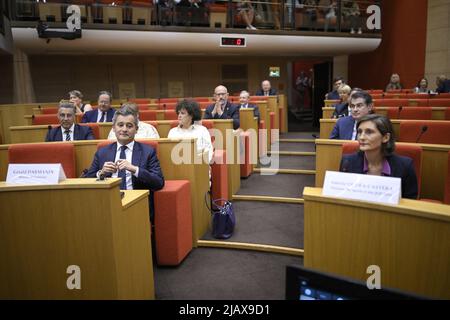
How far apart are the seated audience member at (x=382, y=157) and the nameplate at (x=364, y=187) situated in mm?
625

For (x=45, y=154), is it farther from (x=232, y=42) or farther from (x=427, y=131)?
Answer: (x=232, y=42)

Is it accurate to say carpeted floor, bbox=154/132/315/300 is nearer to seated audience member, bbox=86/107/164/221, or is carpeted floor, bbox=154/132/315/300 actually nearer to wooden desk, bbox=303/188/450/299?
seated audience member, bbox=86/107/164/221

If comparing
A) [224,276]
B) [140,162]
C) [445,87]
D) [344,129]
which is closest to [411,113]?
[344,129]

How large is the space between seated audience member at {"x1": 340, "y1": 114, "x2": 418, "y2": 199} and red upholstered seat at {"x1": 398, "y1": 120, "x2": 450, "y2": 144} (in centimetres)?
114

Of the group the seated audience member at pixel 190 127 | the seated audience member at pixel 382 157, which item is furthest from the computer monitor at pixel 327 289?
the seated audience member at pixel 190 127

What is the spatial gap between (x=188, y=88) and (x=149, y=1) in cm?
280

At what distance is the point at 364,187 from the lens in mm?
1510

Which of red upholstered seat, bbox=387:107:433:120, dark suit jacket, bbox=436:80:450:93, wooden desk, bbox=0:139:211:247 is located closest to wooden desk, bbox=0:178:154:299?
wooden desk, bbox=0:139:211:247

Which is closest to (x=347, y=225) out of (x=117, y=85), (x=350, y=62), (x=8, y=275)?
(x=8, y=275)

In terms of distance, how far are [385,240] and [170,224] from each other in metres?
1.54

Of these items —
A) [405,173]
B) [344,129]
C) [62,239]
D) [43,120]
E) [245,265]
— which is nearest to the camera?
[62,239]

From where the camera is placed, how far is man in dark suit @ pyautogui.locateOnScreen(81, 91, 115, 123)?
4739mm

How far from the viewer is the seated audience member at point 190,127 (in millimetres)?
3482
